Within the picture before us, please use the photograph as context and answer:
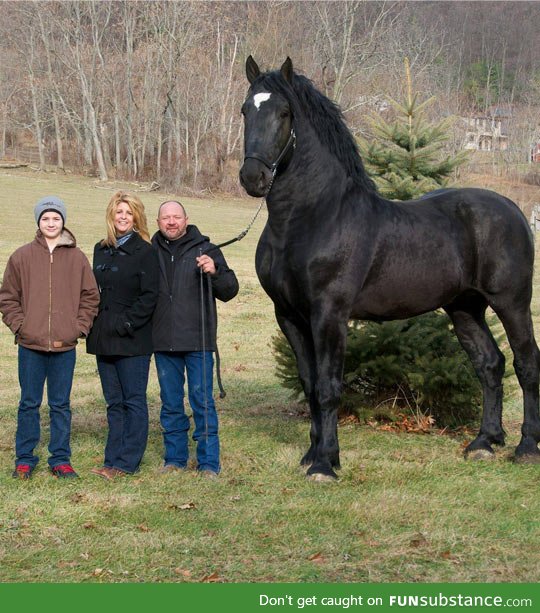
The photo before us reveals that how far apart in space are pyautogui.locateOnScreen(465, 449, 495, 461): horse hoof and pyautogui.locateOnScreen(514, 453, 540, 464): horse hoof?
0.20 metres

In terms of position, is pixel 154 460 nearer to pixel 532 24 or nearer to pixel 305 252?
pixel 305 252

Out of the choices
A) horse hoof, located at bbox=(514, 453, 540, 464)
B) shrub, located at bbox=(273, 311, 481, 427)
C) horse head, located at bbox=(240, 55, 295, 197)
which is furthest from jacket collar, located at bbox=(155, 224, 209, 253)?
horse hoof, located at bbox=(514, 453, 540, 464)

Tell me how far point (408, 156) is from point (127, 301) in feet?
11.4

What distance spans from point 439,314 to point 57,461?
3.80m

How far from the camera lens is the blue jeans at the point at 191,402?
19.7 feet

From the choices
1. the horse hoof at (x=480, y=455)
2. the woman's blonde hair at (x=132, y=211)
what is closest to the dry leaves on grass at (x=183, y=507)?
the woman's blonde hair at (x=132, y=211)

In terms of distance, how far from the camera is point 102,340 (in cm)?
588

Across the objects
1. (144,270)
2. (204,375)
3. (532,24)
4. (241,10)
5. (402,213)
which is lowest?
(204,375)

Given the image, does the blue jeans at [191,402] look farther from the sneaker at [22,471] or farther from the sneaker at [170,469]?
the sneaker at [22,471]

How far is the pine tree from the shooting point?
7.92 m

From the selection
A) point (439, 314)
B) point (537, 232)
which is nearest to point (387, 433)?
point (439, 314)

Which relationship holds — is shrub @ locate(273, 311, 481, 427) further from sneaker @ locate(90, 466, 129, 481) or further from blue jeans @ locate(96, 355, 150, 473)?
sneaker @ locate(90, 466, 129, 481)

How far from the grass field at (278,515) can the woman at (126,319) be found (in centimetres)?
36

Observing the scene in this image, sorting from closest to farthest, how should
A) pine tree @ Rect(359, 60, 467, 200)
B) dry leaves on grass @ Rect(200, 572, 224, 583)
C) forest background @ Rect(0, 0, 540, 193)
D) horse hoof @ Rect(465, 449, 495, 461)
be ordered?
dry leaves on grass @ Rect(200, 572, 224, 583), horse hoof @ Rect(465, 449, 495, 461), pine tree @ Rect(359, 60, 467, 200), forest background @ Rect(0, 0, 540, 193)
